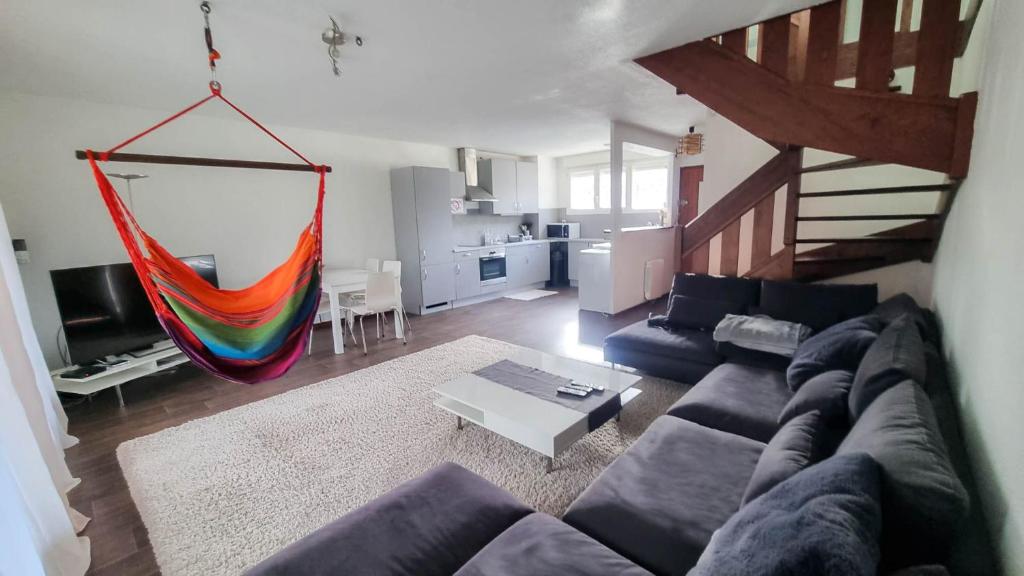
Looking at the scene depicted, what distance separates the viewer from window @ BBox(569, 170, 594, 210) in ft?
25.1

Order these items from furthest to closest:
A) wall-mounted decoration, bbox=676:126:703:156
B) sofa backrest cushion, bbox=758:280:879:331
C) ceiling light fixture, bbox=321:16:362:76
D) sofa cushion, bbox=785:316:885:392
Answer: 1. wall-mounted decoration, bbox=676:126:703:156
2. sofa backrest cushion, bbox=758:280:879:331
3. ceiling light fixture, bbox=321:16:362:76
4. sofa cushion, bbox=785:316:885:392

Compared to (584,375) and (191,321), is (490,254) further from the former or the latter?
(191,321)

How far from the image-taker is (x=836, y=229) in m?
3.78

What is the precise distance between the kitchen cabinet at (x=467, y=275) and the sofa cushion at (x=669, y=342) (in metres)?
3.31

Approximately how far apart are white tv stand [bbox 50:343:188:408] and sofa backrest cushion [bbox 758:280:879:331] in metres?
4.85

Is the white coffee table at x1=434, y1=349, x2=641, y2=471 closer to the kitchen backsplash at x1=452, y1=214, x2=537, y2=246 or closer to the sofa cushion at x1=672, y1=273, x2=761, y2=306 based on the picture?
→ the sofa cushion at x1=672, y1=273, x2=761, y2=306

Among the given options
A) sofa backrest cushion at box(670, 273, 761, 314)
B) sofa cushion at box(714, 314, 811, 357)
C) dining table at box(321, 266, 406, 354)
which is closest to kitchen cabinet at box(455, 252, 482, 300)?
dining table at box(321, 266, 406, 354)

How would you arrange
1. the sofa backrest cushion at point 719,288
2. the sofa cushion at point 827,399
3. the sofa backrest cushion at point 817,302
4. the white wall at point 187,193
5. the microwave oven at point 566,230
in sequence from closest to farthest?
the sofa cushion at point 827,399 < the sofa backrest cushion at point 817,302 < the sofa backrest cushion at point 719,288 < the white wall at point 187,193 < the microwave oven at point 566,230

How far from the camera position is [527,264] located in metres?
7.21

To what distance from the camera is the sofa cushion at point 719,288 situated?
312cm

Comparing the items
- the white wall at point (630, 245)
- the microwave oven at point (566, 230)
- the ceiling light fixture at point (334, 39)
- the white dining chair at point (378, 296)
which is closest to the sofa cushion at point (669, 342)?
the white wall at point (630, 245)

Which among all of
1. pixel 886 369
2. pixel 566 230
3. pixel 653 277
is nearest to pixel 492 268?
pixel 566 230

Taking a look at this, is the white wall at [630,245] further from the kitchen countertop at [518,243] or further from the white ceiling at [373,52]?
the kitchen countertop at [518,243]

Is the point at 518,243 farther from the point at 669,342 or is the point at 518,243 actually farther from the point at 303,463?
the point at 303,463
